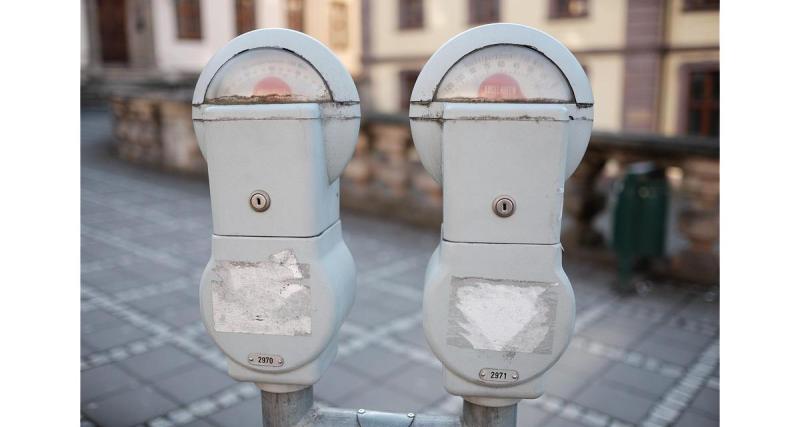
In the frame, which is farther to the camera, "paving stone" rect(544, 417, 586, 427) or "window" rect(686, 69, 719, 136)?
"window" rect(686, 69, 719, 136)

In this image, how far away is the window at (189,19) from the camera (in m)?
16.6

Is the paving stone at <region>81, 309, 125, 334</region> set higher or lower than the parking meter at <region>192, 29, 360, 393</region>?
lower

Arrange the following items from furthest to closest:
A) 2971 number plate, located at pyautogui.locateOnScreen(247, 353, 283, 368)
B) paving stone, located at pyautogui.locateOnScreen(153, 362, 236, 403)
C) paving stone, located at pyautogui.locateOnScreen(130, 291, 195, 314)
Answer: paving stone, located at pyautogui.locateOnScreen(130, 291, 195, 314)
paving stone, located at pyautogui.locateOnScreen(153, 362, 236, 403)
2971 number plate, located at pyautogui.locateOnScreen(247, 353, 283, 368)

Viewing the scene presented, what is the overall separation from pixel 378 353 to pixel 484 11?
11.5 meters

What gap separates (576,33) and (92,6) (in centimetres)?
1311

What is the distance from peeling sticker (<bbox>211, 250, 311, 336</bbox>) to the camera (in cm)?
187

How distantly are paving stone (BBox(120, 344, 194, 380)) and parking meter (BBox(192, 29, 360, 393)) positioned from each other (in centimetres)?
155

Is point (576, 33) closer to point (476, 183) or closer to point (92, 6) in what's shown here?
point (476, 183)

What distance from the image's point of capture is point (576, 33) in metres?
12.7

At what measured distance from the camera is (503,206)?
1.72m

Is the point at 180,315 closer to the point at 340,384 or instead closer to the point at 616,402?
the point at 340,384

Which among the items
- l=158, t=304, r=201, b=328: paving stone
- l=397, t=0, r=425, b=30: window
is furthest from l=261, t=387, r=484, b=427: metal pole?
l=397, t=0, r=425, b=30: window

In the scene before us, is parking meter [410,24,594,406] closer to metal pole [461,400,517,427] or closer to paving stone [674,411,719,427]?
metal pole [461,400,517,427]

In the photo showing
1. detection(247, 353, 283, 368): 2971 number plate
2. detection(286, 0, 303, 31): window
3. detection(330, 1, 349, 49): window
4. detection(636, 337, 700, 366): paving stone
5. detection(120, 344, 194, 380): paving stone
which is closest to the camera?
detection(247, 353, 283, 368): 2971 number plate
